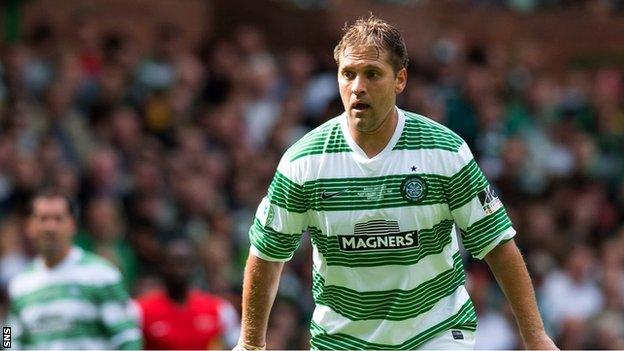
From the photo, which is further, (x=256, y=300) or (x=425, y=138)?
(x=256, y=300)

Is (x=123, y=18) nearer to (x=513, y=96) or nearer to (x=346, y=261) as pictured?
(x=513, y=96)

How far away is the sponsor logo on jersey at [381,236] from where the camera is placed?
6.53m

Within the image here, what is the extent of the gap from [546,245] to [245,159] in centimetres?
337

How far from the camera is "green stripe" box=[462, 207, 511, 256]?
6543 mm

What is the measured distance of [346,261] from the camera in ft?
21.7

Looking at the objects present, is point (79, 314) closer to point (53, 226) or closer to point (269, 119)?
point (53, 226)

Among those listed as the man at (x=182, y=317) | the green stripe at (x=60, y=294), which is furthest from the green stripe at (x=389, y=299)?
the man at (x=182, y=317)

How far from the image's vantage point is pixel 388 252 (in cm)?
655

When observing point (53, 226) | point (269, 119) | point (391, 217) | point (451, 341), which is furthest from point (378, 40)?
point (269, 119)

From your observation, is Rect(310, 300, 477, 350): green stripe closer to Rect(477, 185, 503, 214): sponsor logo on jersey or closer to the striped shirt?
Rect(477, 185, 503, 214): sponsor logo on jersey

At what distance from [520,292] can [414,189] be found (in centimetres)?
66

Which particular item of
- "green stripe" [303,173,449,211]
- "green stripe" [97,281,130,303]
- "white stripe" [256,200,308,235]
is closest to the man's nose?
"green stripe" [303,173,449,211]

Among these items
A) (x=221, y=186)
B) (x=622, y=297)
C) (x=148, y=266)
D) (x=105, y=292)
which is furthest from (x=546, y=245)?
(x=105, y=292)

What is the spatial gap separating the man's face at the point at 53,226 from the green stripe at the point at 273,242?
10.6 feet
